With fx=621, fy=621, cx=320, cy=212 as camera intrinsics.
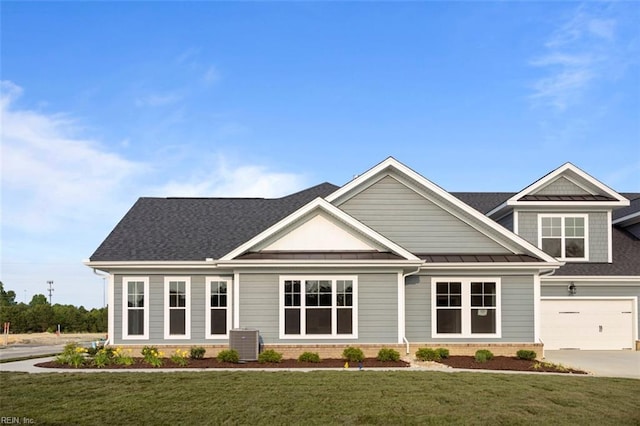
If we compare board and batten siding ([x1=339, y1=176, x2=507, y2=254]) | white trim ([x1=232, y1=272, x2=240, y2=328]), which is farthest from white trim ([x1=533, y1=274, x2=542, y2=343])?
white trim ([x1=232, y1=272, x2=240, y2=328])

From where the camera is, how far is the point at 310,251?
66.9 ft

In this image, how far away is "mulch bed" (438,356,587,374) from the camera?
17750 mm

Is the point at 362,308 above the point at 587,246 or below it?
below

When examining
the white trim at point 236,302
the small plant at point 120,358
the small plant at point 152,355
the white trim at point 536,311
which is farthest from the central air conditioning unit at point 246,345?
the white trim at point 536,311

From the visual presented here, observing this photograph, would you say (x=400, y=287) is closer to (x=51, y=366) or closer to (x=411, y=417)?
(x=411, y=417)

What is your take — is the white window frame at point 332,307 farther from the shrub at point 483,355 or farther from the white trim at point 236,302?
the shrub at point 483,355

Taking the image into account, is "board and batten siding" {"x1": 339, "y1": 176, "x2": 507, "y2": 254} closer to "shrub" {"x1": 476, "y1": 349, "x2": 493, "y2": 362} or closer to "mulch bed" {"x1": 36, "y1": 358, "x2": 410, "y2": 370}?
"shrub" {"x1": 476, "y1": 349, "x2": 493, "y2": 362}

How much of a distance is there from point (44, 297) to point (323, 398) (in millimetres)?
70756

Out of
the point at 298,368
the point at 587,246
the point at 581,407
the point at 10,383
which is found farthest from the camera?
the point at 587,246

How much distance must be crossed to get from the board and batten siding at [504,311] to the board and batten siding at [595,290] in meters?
3.50

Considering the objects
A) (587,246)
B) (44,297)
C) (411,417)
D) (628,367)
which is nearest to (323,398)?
(411,417)

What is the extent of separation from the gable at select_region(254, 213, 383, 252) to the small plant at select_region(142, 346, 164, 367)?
468cm

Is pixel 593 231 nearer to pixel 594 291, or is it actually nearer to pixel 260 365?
pixel 594 291

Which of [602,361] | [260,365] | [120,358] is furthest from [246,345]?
[602,361]
